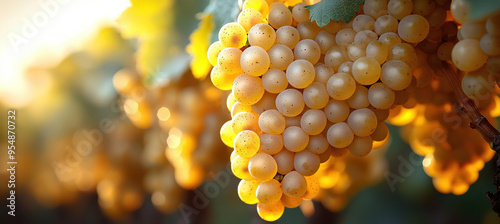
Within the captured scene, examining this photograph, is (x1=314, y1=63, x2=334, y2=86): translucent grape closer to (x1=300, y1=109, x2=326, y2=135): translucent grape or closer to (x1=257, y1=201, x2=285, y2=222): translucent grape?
(x1=300, y1=109, x2=326, y2=135): translucent grape

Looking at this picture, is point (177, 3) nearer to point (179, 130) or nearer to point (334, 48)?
point (179, 130)

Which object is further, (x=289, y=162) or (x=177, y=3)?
(x=177, y=3)

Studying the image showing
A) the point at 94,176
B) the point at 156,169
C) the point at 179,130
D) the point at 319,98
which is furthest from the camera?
the point at 94,176

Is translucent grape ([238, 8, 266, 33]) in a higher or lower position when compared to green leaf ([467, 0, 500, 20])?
higher

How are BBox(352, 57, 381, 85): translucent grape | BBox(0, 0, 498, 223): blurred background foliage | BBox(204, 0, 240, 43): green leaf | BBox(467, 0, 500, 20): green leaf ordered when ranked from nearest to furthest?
1. BBox(467, 0, 500, 20): green leaf
2. BBox(352, 57, 381, 85): translucent grape
3. BBox(204, 0, 240, 43): green leaf
4. BBox(0, 0, 498, 223): blurred background foliage

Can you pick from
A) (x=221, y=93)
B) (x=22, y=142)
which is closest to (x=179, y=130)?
(x=221, y=93)

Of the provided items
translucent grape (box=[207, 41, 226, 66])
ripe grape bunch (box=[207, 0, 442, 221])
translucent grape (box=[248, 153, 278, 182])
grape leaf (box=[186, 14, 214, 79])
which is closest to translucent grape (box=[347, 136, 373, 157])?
ripe grape bunch (box=[207, 0, 442, 221])

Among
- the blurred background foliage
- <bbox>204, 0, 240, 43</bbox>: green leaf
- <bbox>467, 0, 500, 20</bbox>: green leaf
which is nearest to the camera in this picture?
<bbox>467, 0, 500, 20</bbox>: green leaf
